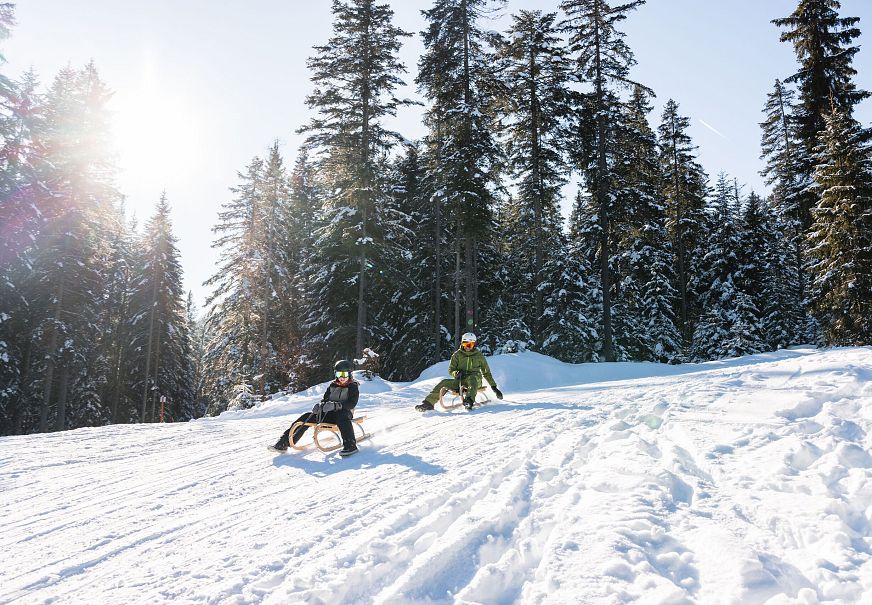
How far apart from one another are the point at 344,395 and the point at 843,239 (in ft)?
71.5

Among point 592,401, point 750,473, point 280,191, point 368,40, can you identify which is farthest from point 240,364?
point 750,473

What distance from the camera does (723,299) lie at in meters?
29.5

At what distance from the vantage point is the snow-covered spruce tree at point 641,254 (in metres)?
22.8

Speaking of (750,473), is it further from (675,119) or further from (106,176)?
(675,119)

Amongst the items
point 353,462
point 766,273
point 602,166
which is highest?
point 602,166

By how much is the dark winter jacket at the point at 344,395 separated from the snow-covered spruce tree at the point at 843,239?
67.9 feet

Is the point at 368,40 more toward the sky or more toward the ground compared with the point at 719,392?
more toward the sky

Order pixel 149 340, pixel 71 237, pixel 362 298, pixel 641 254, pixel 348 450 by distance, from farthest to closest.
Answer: pixel 149 340, pixel 641 254, pixel 71 237, pixel 362 298, pixel 348 450

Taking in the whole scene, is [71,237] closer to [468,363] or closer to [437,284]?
[437,284]

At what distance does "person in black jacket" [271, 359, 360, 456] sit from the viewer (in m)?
6.48

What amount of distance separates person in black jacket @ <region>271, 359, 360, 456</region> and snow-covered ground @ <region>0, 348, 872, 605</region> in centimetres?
27

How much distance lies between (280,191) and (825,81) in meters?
29.5

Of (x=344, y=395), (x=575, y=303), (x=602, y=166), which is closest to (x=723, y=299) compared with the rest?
(x=575, y=303)

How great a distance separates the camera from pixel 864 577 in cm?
259
